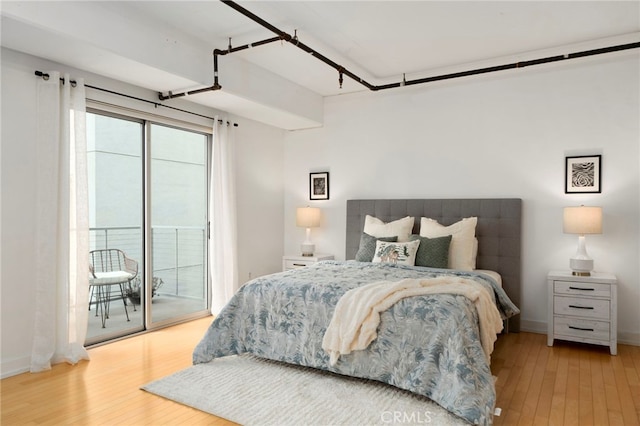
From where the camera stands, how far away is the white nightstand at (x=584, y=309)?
3723 millimetres

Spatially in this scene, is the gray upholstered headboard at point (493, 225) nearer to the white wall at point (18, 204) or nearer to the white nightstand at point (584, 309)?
the white nightstand at point (584, 309)

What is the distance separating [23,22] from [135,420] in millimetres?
2529

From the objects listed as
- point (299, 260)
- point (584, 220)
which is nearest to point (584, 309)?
point (584, 220)

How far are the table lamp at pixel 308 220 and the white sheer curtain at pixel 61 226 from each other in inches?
102

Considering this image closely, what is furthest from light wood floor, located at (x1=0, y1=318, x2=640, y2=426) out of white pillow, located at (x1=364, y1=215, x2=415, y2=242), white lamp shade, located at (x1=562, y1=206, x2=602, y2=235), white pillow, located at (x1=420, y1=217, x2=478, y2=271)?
white pillow, located at (x1=364, y1=215, x2=415, y2=242)

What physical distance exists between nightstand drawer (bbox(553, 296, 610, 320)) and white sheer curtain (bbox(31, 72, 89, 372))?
4072 millimetres

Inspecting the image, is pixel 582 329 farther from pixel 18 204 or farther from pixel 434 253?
pixel 18 204

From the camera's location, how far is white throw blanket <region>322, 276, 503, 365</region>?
289 cm

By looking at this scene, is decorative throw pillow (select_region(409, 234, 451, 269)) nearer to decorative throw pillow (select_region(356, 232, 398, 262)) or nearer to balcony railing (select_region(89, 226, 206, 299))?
decorative throw pillow (select_region(356, 232, 398, 262))

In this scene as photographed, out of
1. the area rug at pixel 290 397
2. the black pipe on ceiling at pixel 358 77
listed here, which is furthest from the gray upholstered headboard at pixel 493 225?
the area rug at pixel 290 397

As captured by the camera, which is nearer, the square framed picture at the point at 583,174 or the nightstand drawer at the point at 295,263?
the square framed picture at the point at 583,174

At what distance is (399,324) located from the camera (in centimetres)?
286

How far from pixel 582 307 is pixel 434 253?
1327mm

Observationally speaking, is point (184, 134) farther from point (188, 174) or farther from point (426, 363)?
point (426, 363)
